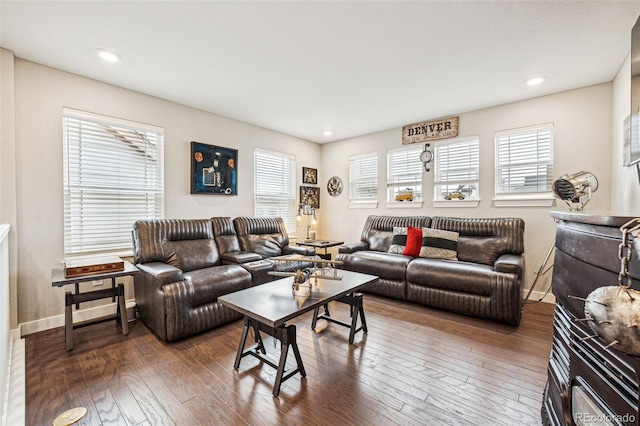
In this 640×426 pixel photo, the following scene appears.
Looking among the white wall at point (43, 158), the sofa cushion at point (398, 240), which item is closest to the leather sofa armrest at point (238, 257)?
the white wall at point (43, 158)

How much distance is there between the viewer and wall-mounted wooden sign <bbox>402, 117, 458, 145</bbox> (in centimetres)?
430

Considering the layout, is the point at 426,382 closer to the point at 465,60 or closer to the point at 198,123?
the point at 465,60

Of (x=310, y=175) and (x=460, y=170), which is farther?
(x=310, y=175)

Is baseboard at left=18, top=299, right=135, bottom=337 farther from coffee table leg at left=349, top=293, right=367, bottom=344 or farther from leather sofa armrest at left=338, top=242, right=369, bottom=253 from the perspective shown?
leather sofa armrest at left=338, top=242, right=369, bottom=253

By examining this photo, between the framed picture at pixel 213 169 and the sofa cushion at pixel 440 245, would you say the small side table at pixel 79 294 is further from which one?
the sofa cushion at pixel 440 245

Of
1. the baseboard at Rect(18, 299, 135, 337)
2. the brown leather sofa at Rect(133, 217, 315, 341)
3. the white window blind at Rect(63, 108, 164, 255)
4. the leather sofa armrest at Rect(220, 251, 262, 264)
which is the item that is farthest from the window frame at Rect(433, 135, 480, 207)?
the baseboard at Rect(18, 299, 135, 337)

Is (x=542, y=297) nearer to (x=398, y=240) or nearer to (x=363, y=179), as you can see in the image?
(x=398, y=240)

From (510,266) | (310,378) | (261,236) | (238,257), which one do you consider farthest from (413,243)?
(310,378)

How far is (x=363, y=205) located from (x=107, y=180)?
397 cm

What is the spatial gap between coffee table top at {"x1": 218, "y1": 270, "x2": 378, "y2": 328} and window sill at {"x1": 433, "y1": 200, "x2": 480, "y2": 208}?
2419 millimetres

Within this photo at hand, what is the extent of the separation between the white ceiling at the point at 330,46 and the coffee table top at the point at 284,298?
210cm

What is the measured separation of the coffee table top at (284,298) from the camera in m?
1.79

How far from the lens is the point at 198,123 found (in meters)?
4.01

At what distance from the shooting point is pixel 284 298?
2.11 meters
